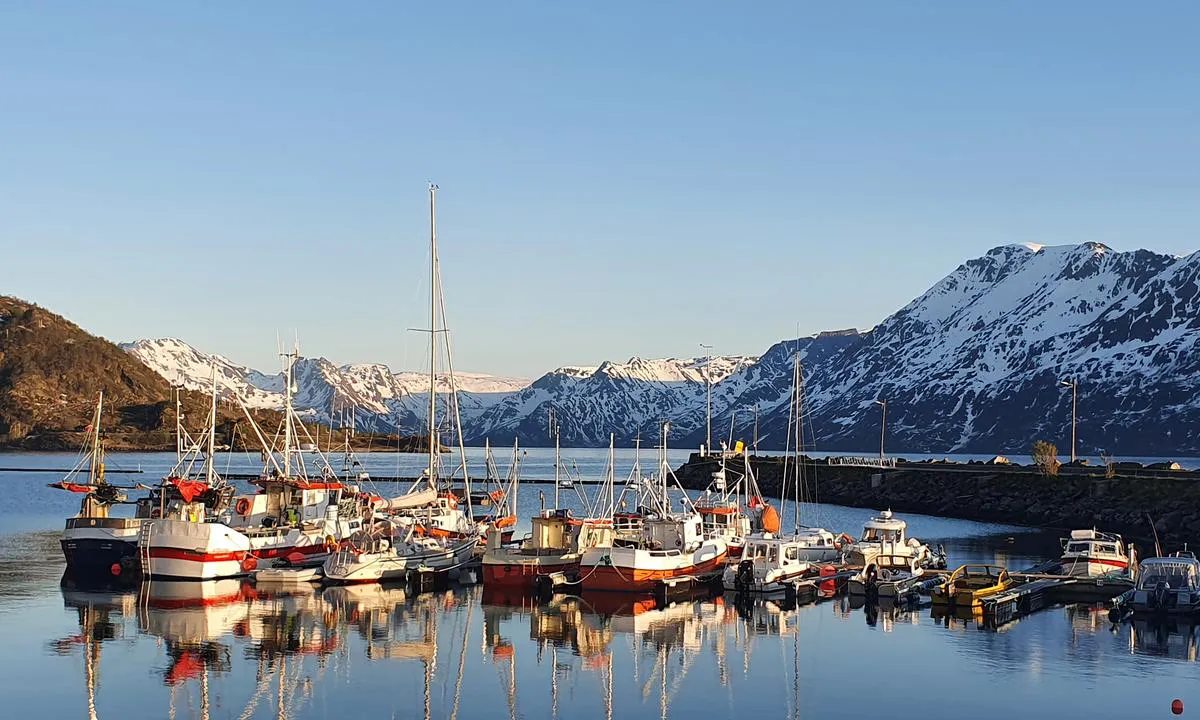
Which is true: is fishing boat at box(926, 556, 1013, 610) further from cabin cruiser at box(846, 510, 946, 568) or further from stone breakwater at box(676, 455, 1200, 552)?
stone breakwater at box(676, 455, 1200, 552)

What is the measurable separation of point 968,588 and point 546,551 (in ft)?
61.8

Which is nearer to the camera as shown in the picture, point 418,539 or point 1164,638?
point 1164,638

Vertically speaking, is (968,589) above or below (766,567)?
below

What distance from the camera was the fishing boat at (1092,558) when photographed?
2552 inches

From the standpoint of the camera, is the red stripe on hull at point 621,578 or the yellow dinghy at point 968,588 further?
the red stripe on hull at point 621,578

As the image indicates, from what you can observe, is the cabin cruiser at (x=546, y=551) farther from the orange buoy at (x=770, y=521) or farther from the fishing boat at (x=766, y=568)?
the orange buoy at (x=770, y=521)

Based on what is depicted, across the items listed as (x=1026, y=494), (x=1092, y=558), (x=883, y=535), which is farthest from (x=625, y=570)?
(x=1026, y=494)

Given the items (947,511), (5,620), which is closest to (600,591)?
(5,620)

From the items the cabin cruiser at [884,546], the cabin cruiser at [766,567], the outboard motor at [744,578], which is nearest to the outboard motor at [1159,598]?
the cabin cruiser at [884,546]

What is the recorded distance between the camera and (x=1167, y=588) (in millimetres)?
54562

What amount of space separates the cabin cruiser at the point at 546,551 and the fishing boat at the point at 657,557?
1275mm

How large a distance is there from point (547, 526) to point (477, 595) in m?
4.85

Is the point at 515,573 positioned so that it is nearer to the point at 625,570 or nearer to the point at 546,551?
the point at 546,551

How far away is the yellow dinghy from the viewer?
185ft
